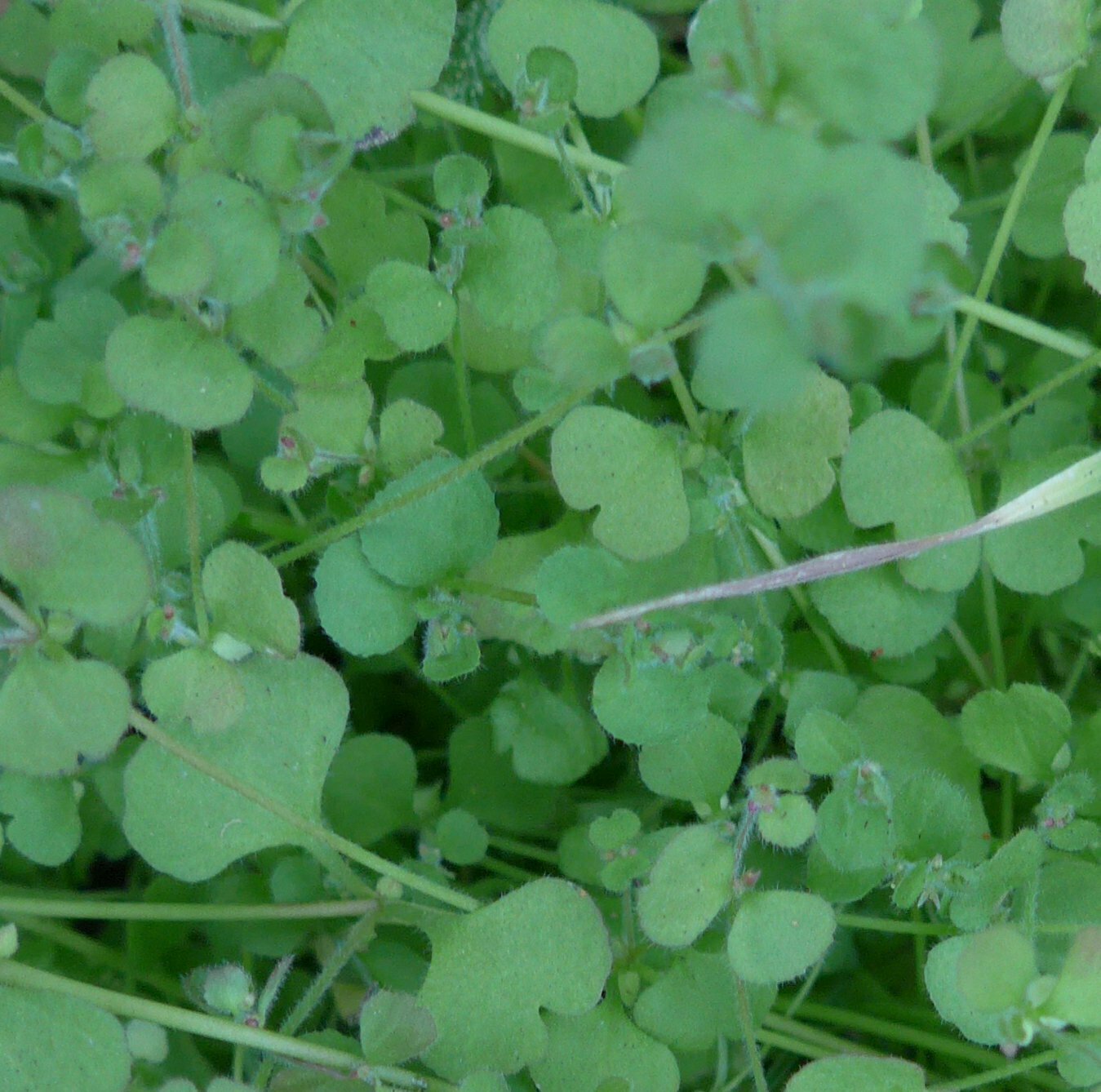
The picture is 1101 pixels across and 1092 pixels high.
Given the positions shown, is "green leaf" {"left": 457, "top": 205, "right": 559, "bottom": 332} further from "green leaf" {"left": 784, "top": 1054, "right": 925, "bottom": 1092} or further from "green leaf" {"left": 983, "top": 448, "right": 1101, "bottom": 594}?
"green leaf" {"left": 784, "top": 1054, "right": 925, "bottom": 1092}

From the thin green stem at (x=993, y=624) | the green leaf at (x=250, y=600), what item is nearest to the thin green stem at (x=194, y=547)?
the green leaf at (x=250, y=600)

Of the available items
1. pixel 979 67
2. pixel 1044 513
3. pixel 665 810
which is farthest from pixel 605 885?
pixel 979 67

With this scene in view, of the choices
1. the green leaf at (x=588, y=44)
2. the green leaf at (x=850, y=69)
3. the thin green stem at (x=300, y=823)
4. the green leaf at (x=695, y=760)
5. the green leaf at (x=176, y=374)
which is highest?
the green leaf at (x=850, y=69)

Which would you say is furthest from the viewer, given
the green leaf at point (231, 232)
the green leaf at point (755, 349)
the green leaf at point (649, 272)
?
the green leaf at point (231, 232)

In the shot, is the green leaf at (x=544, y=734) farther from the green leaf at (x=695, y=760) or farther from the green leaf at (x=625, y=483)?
the green leaf at (x=625, y=483)

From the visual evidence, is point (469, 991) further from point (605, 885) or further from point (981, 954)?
point (981, 954)

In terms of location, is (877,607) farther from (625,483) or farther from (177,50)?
(177,50)
